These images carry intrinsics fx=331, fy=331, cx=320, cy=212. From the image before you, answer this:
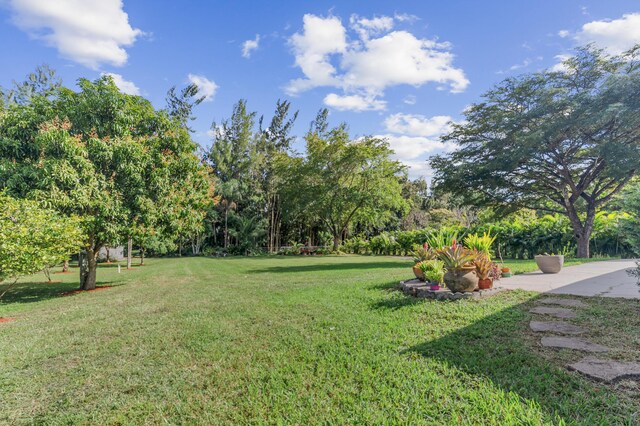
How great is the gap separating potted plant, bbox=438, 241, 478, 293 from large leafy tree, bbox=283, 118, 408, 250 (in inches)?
733

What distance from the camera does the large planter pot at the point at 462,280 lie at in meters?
5.25

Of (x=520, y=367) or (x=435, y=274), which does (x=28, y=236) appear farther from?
(x=520, y=367)

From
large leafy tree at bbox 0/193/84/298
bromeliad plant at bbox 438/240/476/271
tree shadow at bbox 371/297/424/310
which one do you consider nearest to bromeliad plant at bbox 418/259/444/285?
bromeliad plant at bbox 438/240/476/271

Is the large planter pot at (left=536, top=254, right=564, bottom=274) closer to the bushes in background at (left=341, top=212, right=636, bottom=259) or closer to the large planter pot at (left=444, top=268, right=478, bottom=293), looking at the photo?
the large planter pot at (left=444, top=268, right=478, bottom=293)

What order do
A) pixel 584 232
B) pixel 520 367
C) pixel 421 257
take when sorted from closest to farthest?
pixel 520 367 → pixel 421 257 → pixel 584 232

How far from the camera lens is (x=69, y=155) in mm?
7957

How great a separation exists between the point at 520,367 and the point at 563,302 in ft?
8.31

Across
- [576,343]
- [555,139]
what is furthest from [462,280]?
[555,139]

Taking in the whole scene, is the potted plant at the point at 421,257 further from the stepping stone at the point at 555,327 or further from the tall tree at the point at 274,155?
the tall tree at the point at 274,155

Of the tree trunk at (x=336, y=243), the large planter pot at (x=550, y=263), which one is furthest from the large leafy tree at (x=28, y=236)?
the tree trunk at (x=336, y=243)

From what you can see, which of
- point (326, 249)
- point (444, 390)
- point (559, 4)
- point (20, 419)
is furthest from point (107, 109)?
point (326, 249)

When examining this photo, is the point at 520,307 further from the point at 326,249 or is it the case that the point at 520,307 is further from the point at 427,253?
the point at 326,249

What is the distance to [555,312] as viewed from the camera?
4.29 metres

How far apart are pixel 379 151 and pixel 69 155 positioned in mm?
19606
